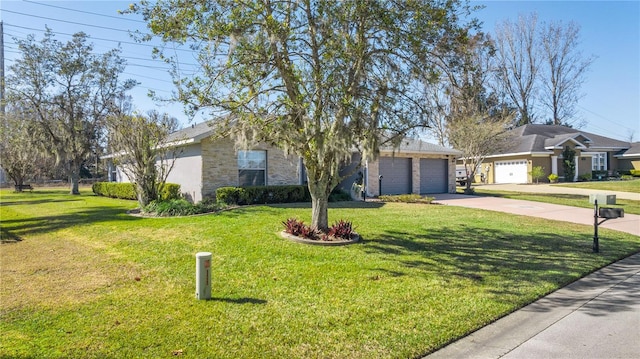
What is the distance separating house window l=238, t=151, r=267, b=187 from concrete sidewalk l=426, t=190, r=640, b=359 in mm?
12100

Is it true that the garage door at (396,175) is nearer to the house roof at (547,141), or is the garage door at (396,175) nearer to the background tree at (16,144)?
the house roof at (547,141)

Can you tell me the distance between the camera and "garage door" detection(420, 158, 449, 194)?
21156mm

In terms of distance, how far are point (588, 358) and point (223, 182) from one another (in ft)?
43.0

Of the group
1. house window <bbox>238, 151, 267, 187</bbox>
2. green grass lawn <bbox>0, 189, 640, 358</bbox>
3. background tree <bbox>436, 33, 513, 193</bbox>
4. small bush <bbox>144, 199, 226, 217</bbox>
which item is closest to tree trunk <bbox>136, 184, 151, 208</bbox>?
small bush <bbox>144, 199, 226, 217</bbox>

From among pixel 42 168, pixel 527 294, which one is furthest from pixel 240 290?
pixel 42 168

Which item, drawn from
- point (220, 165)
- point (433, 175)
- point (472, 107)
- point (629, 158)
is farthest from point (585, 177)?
point (220, 165)

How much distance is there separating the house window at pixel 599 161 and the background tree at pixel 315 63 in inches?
1386

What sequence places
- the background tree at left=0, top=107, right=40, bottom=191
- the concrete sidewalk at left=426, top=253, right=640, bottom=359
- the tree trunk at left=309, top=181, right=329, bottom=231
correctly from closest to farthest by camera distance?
1. the concrete sidewalk at left=426, top=253, right=640, bottom=359
2. the tree trunk at left=309, top=181, right=329, bottom=231
3. the background tree at left=0, top=107, right=40, bottom=191

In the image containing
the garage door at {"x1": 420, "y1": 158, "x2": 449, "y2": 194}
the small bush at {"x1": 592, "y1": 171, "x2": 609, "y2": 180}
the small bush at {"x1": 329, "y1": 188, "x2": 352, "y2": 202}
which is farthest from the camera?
the small bush at {"x1": 592, "y1": 171, "x2": 609, "y2": 180}

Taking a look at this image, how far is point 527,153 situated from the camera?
30406 millimetres

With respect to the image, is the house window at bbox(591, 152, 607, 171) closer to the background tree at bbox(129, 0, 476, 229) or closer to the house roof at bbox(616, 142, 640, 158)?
the house roof at bbox(616, 142, 640, 158)

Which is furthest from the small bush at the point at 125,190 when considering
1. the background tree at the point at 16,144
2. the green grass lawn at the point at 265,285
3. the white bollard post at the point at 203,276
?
the white bollard post at the point at 203,276

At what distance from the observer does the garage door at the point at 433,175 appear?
2116 centimetres

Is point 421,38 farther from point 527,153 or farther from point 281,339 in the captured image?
point 527,153
